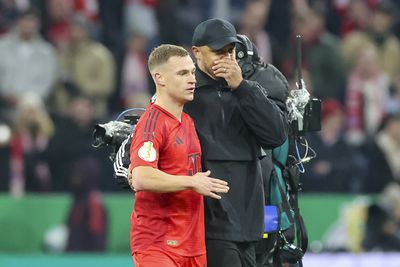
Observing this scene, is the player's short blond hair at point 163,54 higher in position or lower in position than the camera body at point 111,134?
higher

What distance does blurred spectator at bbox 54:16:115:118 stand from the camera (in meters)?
15.2

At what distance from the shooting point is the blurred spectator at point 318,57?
628 inches

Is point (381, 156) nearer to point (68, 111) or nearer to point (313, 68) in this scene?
point (313, 68)

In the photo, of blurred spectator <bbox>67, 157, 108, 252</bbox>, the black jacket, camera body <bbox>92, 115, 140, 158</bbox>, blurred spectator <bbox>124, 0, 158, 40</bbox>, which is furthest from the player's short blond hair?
blurred spectator <bbox>124, 0, 158, 40</bbox>

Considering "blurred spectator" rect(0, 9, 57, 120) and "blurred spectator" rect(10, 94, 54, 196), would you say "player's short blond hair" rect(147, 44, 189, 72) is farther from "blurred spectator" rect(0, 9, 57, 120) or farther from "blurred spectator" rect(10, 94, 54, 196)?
"blurred spectator" rect(0, 9, 57, 120)

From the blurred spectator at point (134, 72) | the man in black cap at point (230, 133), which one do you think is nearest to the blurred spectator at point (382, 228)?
the blurred spectator at point (134, 72)

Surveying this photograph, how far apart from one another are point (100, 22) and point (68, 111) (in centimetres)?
177

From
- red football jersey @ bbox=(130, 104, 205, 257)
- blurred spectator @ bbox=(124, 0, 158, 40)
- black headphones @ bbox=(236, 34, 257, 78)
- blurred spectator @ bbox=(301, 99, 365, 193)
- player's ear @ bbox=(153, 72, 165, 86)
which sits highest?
blurred spectator @ bbox=(124, 0, 158, 40)

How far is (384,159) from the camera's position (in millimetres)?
14664

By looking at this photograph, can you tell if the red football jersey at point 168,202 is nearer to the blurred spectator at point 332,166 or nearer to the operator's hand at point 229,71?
the operator's hand at point 229,71

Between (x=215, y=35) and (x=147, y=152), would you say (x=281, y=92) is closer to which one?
(x=215, y=35)

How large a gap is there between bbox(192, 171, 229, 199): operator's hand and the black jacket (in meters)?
0.43

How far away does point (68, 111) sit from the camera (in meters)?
14.8

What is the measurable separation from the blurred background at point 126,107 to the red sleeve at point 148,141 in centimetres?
640
